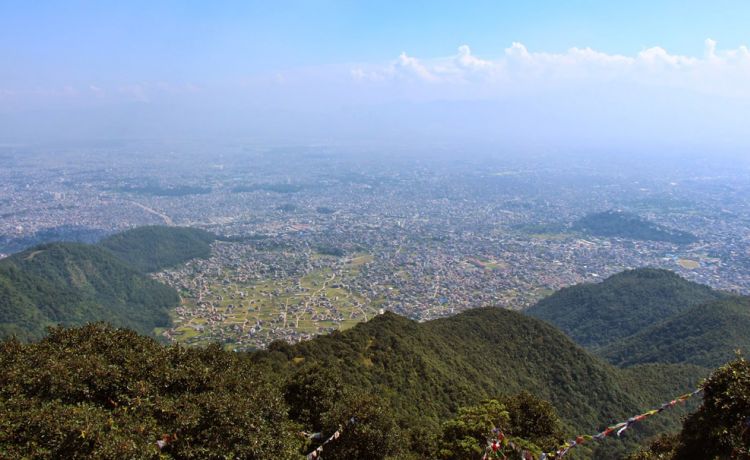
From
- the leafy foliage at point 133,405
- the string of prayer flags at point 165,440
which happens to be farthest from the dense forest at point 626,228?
the string of prayer flags at point 165,440

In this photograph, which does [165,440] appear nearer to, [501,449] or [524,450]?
[501,449]

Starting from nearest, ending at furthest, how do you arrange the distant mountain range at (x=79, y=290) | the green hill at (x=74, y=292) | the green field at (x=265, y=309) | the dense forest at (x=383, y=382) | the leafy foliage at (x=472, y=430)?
the dense forest at (x=383, y=382), the leafy foliage at (x=472, y=430), the green hill at (x=74, y=292), the distant mountain range at (x=79, y=290), the green field at (x=265, y=309)

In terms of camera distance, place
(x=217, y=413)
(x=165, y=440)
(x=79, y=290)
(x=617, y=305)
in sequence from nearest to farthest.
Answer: (x=165, y=440) < (x=217, y=413) < (x=617, y=305) < (x=79, y=290)

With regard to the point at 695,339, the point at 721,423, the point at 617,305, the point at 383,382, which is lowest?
→ the point at 617,305

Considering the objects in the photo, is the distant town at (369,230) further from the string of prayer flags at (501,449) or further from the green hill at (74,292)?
the string of prayer flags at (501,449)

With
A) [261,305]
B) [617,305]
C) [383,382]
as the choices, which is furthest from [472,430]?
[261,305]
